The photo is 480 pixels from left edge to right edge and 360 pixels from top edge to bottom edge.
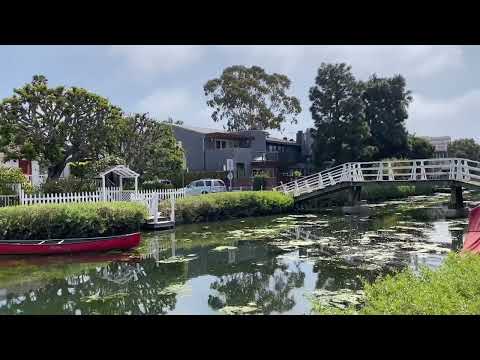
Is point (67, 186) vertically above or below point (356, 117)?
below

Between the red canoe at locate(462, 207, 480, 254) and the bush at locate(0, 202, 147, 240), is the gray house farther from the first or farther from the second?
the red canoe at locate(462, 207, 480, 254)

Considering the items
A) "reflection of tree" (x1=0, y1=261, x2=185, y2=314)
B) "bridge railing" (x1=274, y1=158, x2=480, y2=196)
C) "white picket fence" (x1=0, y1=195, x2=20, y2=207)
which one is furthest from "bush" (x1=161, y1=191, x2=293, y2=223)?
"reflection of tree" (x1=0, y1=261, x2=185, y2=314)

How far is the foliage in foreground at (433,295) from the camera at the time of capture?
15.7ft

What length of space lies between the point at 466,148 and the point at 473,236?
67072 mm

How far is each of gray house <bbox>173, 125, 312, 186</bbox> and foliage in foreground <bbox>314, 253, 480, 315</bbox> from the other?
100ft

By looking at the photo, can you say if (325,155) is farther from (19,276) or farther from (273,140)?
(19,276)

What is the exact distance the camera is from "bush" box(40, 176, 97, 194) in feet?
65.9

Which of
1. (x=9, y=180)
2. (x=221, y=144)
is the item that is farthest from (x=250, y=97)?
(x=9, y=180)

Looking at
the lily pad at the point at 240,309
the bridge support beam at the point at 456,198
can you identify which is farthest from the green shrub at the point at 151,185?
the lily pad at the point at 240,309

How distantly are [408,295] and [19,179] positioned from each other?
1652 cm

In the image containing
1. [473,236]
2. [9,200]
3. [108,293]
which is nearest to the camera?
[473,236]

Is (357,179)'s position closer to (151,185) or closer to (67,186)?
(151,185)

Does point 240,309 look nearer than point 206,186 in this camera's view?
Yes

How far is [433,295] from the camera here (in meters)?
5.32
